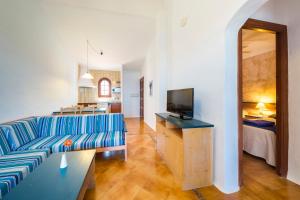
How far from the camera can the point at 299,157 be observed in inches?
63.7

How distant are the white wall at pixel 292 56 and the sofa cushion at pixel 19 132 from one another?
3632 millimetres

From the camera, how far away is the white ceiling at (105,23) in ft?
8.82

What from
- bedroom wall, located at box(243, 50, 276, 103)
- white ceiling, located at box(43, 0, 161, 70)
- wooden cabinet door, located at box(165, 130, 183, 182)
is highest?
white ceiling, located at box(43, 0, 161, 70)

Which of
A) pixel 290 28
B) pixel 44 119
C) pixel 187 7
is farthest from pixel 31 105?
pixel 290 28

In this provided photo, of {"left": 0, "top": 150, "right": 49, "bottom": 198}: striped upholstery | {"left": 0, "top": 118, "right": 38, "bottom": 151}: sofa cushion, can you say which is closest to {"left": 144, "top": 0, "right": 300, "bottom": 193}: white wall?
{"left": 0, "top": 150, "right": 49, "bottom": 198}: striped upholstery

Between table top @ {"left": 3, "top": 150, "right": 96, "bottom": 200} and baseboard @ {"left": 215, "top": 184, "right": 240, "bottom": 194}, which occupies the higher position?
table top @ {"left": 3, "top": 150, "right": 96, "bottom": 200}

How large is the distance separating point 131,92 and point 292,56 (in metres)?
6.26

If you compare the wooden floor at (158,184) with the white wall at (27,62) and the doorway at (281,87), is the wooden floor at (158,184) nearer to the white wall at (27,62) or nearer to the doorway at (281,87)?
the doorway at (281,87)

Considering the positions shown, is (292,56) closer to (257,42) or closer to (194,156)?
(257,42)

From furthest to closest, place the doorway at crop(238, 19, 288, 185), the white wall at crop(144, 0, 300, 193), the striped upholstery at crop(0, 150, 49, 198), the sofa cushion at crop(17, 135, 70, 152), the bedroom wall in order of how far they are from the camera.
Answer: the bedroom wall
the sofa cushion at crop(17, 135, 70, 152)
the doorway at crop(238, 19, 288, 185)
the white wall at crop(144, 0, 300, 193)
the striped upholstery at crop(0, 150, 49, 198)

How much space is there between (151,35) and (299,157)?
3879 millimetres

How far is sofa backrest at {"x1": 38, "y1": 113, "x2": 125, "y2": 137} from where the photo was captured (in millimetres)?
2385

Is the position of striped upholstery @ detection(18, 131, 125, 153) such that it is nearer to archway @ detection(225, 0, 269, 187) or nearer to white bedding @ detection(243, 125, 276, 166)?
archway @ detection(225, 0, 269, 187)

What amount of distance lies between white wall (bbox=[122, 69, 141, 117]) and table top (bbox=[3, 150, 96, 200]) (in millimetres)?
5761
